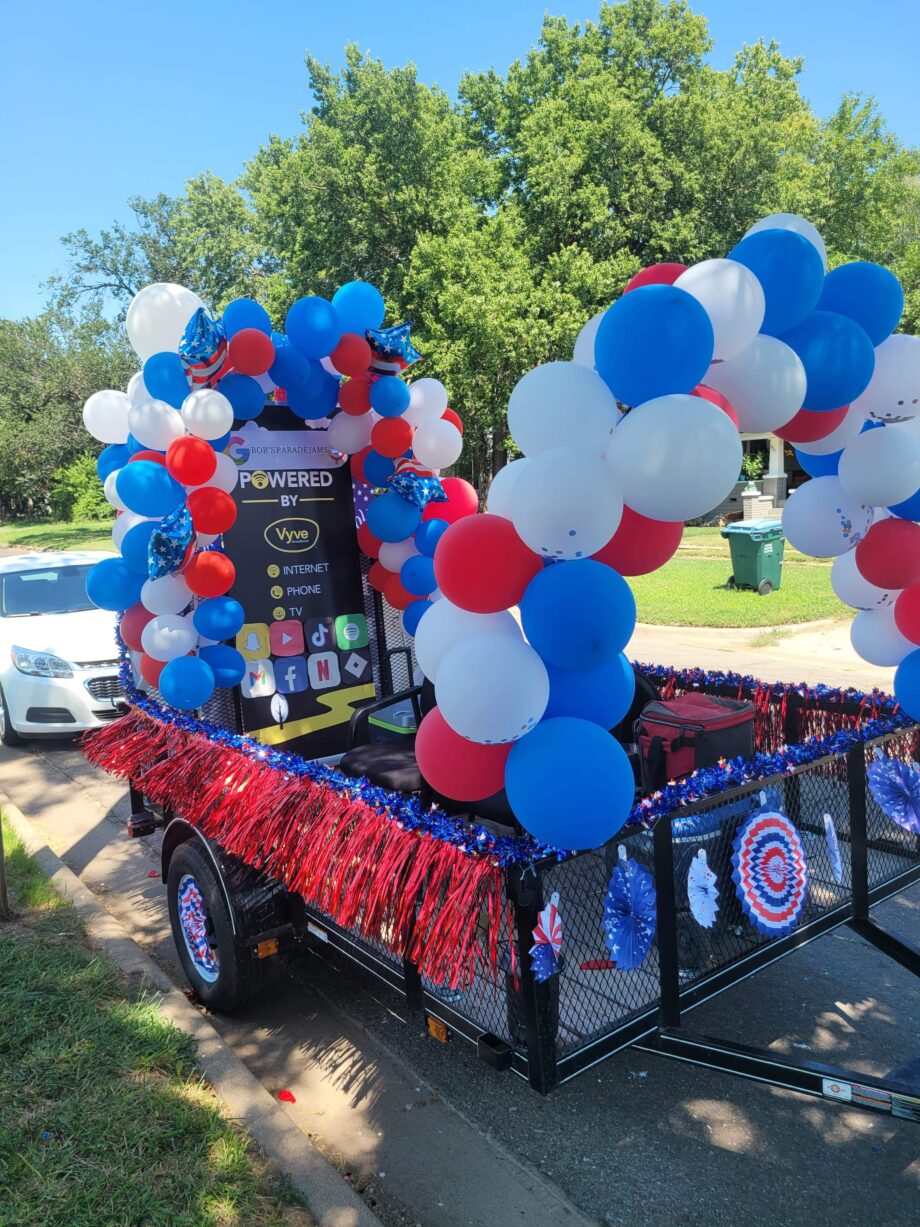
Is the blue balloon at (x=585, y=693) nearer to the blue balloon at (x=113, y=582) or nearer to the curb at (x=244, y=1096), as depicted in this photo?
the curb at (x=244, y=1096)

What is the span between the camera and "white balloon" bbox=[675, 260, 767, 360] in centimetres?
225

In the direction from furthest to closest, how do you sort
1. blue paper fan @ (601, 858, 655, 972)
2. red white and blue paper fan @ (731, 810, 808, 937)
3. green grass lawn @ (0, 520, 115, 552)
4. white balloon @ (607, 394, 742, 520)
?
green grass lawn @ (0, 520, 115, 552) → red white and blue paper fan @ (731, 810, 808, 937) → blue paper fan @ (601, 858, 655, 972) → white balloon @ (607, 394, 742, 520)

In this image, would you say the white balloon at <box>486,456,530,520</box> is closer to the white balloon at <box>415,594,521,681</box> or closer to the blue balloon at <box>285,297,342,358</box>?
the white balloon at <box>415,594,521,681</box>

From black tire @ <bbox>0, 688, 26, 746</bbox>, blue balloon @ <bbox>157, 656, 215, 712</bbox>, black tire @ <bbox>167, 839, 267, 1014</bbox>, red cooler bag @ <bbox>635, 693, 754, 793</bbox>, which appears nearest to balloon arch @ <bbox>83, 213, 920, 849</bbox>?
red cooler bag @ <bbox>635, 693, 754, 793</bbox>

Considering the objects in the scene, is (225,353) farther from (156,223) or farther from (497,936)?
(156,223)

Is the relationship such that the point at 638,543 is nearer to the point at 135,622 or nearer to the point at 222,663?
the point at 222,663

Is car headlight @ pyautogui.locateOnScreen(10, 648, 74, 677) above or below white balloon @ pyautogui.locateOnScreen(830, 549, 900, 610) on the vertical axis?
below

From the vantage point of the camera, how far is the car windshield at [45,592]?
366 inches

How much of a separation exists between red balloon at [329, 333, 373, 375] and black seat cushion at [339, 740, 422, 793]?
210 centimetres

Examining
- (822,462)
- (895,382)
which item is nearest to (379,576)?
(822,462)

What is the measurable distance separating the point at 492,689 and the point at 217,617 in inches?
106

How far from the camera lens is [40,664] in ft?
27.7

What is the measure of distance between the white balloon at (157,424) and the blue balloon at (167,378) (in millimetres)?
49

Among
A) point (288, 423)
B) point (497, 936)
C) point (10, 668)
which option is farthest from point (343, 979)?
point (10, 668)
